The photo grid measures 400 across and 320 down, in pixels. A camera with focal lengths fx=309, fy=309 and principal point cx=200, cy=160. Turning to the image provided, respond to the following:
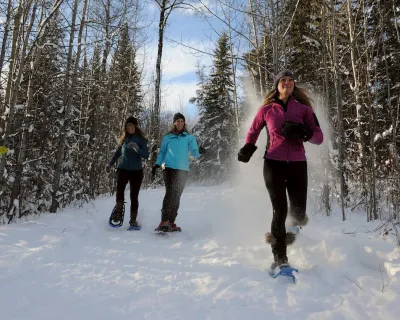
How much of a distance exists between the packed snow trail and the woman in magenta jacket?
33 cm

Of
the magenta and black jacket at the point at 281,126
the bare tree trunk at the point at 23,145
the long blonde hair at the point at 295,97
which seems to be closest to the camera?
the magenta and black jacket at the point at 281,126

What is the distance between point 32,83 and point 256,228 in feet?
15.3

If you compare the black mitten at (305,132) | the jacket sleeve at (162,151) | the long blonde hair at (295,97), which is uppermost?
the long blonde hair at (295,97)

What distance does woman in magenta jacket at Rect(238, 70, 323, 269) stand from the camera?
294 centimetres

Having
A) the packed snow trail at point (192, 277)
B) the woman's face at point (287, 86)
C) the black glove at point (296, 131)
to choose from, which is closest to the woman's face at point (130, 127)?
the packed snow trail at point (192, 277)

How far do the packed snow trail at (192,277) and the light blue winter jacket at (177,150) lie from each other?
4.13 feet

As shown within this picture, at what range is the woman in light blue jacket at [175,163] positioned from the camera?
4.97m

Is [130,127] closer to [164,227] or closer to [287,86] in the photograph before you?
[164,227]

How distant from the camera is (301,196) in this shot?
A: 307 centimetres

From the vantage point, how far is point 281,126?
120 inches

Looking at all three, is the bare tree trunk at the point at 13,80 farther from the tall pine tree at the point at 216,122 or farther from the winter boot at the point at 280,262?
the tall pine tree at the point at 216,122

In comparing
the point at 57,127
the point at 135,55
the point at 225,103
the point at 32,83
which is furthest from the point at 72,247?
the point at 225,103

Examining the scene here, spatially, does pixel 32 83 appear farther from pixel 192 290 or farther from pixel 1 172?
pixel 192 290

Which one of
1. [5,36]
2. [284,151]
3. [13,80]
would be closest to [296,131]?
[284,151]
